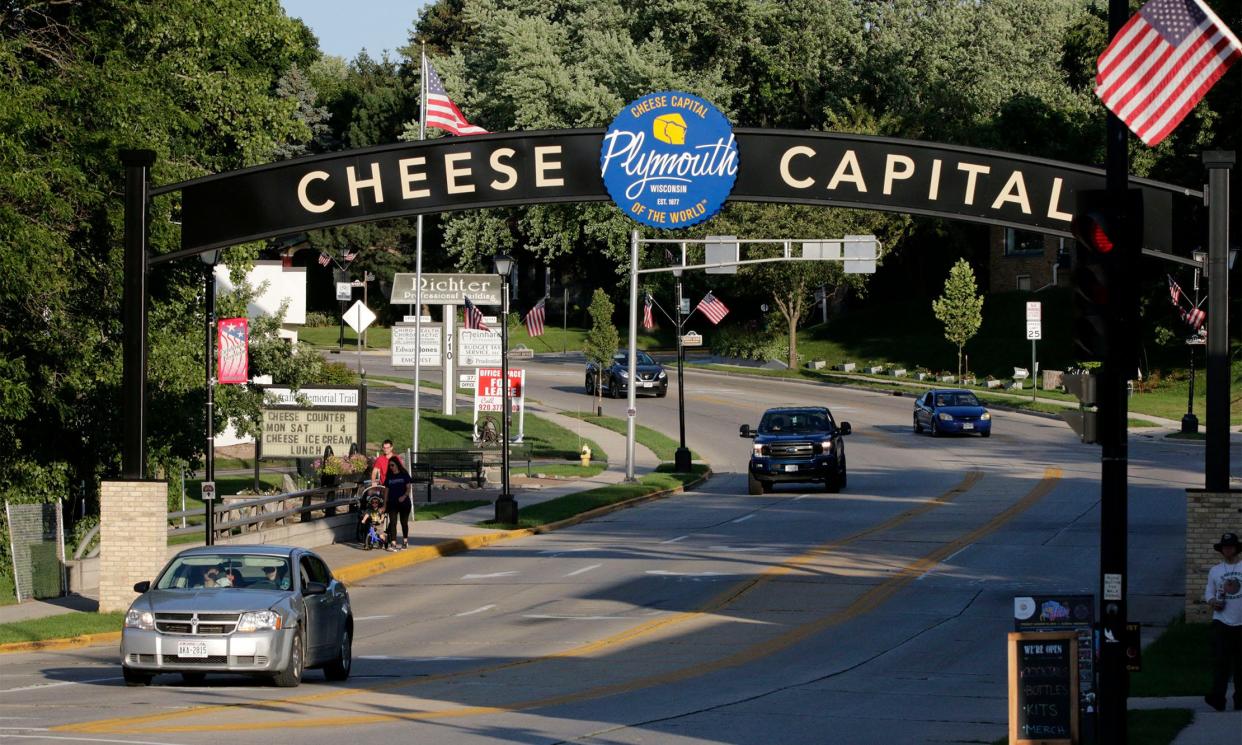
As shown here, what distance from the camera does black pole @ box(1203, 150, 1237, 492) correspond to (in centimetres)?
2103

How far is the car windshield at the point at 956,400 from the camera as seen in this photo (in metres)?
59.0

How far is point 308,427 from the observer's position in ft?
128

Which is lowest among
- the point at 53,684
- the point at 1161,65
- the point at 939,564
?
the point at 939,564

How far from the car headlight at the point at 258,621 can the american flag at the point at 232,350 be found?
39.4 ft

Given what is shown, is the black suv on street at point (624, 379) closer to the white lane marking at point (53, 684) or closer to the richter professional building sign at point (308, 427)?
the richter professional building sign at point (308, 427)

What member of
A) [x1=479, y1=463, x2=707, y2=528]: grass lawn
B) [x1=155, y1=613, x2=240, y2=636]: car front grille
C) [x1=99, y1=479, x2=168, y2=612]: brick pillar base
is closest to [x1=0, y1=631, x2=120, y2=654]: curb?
[x1=99, y1=479, x2=168, y2=612]: brick pillar base

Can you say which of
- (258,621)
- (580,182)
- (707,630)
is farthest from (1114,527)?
(580,182)

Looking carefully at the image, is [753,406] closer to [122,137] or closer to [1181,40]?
[122,137]

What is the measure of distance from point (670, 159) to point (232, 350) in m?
9.59

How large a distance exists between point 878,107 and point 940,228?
7533mm

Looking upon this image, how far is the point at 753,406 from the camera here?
68.0 meters

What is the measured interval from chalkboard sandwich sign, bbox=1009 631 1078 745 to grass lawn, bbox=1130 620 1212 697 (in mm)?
4340

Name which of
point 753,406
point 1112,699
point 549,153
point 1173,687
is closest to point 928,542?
point 549,153

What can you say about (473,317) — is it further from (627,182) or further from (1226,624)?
(1226,624)
